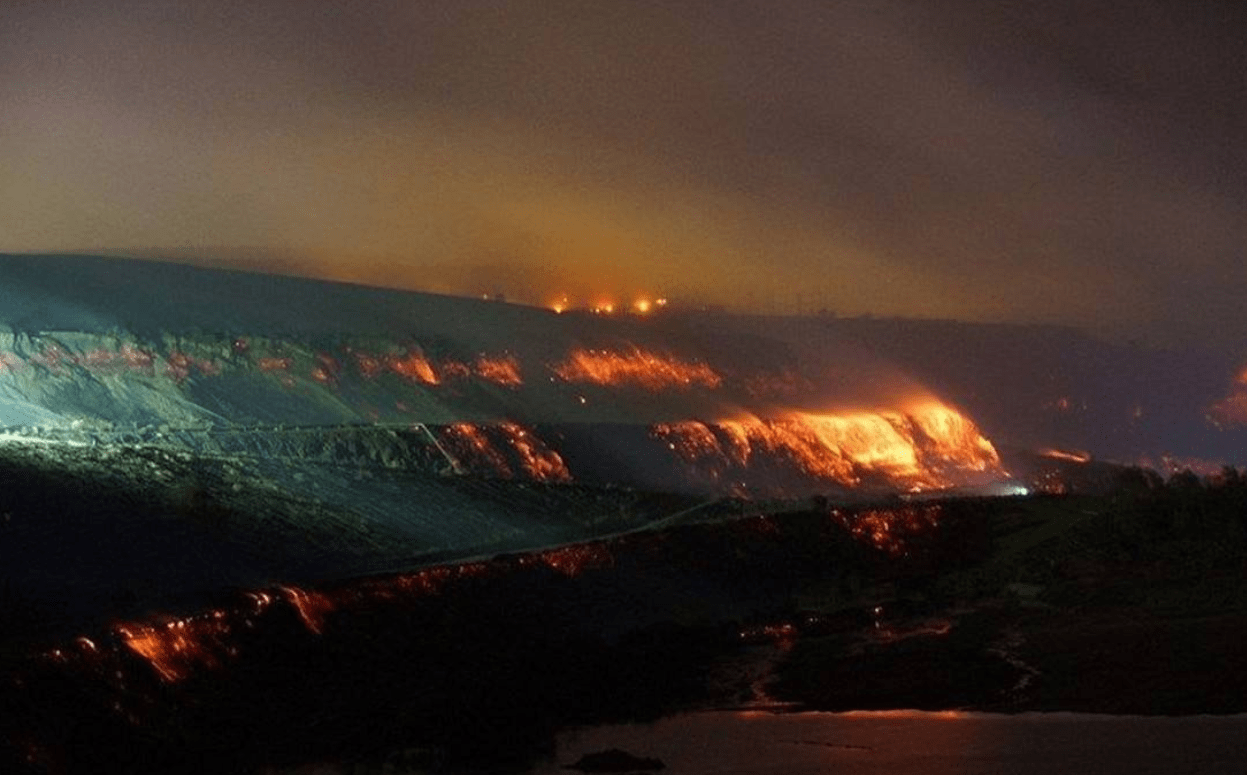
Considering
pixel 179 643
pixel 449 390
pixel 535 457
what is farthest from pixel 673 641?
pixel 449 390

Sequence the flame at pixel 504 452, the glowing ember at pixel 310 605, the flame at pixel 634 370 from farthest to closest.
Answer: the flame at pixel 634 370
the flame at pixel 504 452
the glowing ember at pixel 310 605

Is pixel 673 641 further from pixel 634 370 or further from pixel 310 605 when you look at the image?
pixel 634 370

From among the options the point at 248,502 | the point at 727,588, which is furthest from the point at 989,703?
the point at 248,502

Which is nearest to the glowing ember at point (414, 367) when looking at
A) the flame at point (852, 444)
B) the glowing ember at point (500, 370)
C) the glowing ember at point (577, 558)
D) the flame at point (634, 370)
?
the glowing ember at point (500, 370)

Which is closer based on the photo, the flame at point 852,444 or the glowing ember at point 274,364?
the glowing ember at point 274,364

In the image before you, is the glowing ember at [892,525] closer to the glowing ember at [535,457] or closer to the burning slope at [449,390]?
the burning slope at [449,390]

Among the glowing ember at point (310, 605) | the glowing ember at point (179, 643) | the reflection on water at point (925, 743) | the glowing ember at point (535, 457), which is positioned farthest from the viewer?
the glowing ember at point (535, 457)

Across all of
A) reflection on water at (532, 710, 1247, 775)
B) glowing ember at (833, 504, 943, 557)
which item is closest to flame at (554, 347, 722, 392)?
glowing ember at (833, 504, 943, 557)

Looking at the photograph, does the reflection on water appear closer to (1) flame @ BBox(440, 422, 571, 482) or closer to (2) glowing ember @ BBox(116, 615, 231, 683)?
(2) glowing ember @ BBox(116, 615, 231, 683)
